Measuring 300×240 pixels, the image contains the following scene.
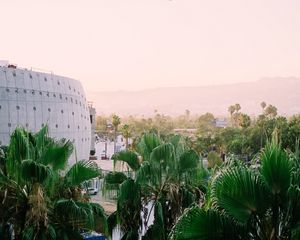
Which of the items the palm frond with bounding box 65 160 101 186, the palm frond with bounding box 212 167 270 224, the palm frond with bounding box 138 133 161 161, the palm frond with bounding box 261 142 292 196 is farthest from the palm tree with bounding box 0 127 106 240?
the palm frond with bounding box 261 142 292 196

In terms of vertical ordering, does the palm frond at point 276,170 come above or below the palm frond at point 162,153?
above

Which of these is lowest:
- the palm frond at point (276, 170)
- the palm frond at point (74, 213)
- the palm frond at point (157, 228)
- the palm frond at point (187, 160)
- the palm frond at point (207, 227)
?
the palm frond at point (157, 228)

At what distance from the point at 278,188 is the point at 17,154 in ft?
14.6

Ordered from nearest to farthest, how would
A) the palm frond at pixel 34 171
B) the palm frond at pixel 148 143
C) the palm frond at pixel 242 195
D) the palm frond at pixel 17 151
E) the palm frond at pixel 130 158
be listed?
the palm frond at pixel 242 195
the palm frond at pixel 34 171
the palm frond at pixel 17 151
the palm frond at pixel 148 143
the palm frond at pixel 130 158

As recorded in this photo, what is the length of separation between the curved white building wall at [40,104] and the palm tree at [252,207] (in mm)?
34263

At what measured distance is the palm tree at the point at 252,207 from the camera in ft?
15.5

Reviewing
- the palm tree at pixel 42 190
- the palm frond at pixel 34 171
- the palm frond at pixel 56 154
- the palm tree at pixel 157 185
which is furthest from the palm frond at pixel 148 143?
the palm frond at pixel 34 171

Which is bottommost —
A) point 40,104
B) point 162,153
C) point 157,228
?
point 157,228

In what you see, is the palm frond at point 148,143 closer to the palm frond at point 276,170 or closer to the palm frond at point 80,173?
the palm frond at point 80,173

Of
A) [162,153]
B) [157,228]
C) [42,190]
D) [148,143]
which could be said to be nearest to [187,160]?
[162,153]

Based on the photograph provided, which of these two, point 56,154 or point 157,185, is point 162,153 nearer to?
point 157,185

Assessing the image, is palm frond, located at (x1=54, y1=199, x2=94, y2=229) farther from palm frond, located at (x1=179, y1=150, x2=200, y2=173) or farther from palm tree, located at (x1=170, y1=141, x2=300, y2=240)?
palm tree, located at (x1=170, y1=141, x2=300, y2=240)

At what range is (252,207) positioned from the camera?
4723 mm

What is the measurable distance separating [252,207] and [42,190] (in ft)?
12.2
